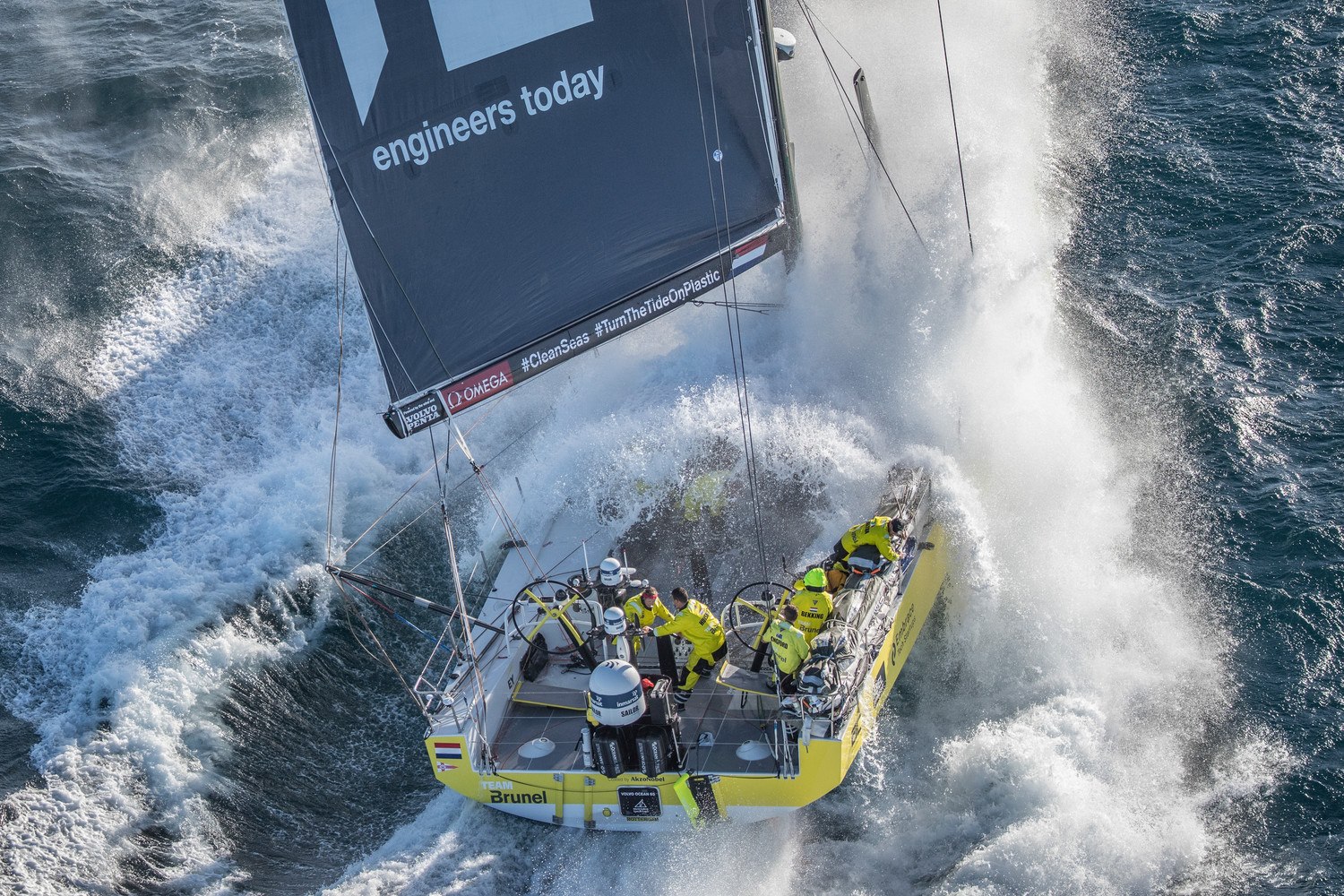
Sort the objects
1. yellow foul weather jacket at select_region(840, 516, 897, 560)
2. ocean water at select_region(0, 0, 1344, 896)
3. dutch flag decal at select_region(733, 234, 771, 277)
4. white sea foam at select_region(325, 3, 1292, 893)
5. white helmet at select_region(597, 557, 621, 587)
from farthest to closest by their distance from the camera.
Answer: dutch flag decal at select_region(733, 234, 771, 277), yellow foul weather jacket at select_region(840, 516, 897, 560), white helmet at select_region(597, 557, 621, 587), ocean water at select_region(0, 0, 1344, 896), white sea foam at select_region(325, 3, 1292, 893)

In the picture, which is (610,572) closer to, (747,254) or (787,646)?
(787,646)

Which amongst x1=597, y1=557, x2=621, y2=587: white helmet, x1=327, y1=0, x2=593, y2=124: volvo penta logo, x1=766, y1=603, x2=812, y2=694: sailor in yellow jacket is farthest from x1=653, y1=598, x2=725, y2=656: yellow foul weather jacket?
x1=327, y1=0, x2=593, y2=124: volvo penta logo

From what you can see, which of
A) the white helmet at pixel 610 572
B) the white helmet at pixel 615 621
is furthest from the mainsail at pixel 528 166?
the white helmet at pixel 615 621

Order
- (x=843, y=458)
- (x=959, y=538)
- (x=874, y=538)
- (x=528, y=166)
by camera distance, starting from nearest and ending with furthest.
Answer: (x=528, y=166)
(x=874, y=538)
(x=959, y=538)
(x=843, y=458)

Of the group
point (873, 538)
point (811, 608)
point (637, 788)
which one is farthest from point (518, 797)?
point (873, 538)

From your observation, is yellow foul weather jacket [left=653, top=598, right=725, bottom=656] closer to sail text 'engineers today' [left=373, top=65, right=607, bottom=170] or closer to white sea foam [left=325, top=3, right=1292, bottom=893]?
white sea foam [left=325, top=3, right=1292, bottom=893]

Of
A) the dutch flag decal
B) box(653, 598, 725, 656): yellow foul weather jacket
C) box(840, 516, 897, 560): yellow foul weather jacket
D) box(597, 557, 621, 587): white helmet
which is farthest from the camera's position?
the dutch flag decal

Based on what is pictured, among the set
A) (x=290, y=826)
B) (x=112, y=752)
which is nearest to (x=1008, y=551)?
(x=290, y=826)
